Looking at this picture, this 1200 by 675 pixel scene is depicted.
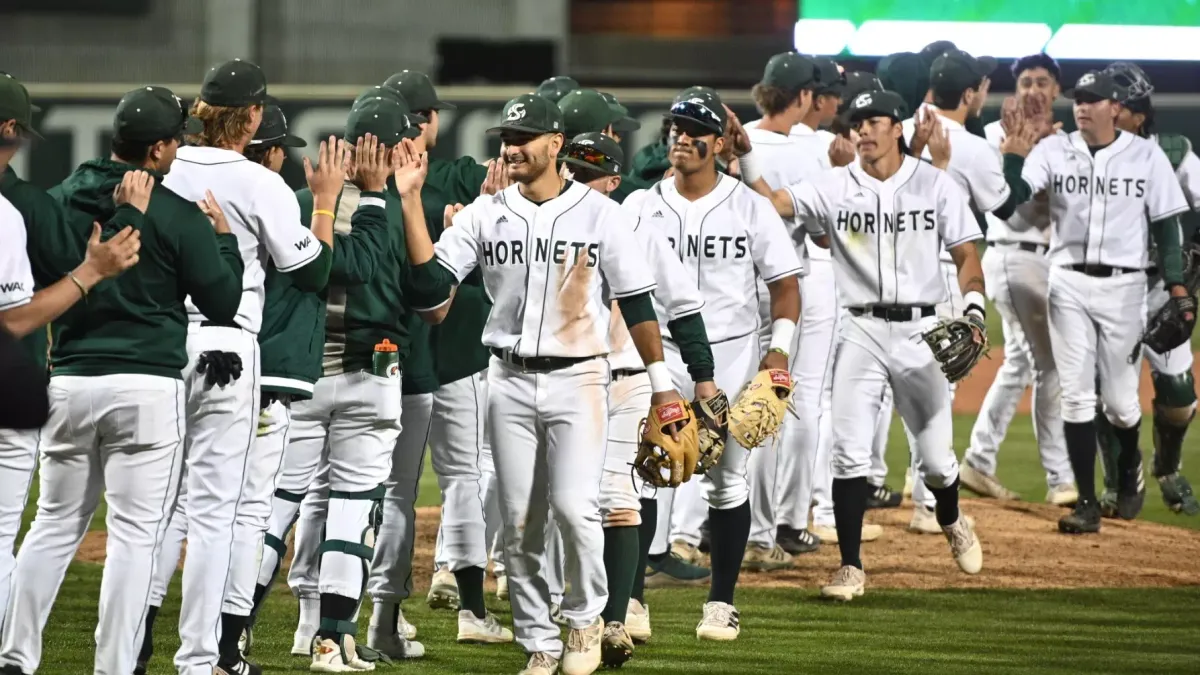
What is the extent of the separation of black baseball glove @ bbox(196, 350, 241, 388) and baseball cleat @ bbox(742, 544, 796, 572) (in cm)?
318

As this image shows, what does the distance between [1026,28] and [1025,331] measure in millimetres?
9992

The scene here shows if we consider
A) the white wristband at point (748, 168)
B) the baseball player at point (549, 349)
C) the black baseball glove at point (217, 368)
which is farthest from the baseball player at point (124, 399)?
the white wristband at point (748, 168)

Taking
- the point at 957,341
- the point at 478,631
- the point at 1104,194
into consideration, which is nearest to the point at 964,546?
the point at 957,341

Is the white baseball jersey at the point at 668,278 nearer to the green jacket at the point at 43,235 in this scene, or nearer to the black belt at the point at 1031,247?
the green jacket at the point at 43,235

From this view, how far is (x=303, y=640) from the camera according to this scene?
5277 mm

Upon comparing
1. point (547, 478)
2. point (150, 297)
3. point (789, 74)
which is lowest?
point (547, 478)

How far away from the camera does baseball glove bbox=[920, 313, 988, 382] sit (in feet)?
20.6

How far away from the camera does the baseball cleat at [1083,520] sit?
7.79 meters

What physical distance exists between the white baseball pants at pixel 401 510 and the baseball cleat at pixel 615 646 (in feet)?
2.18

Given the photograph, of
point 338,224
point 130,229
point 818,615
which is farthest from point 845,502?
point 130,229

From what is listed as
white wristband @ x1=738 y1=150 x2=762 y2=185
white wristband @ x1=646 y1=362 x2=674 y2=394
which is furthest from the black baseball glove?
white wristband @ x1=738 y1=150 x2=762 y2=185

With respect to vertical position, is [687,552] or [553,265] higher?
[553,265]

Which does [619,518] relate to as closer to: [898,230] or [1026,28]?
[898,230]

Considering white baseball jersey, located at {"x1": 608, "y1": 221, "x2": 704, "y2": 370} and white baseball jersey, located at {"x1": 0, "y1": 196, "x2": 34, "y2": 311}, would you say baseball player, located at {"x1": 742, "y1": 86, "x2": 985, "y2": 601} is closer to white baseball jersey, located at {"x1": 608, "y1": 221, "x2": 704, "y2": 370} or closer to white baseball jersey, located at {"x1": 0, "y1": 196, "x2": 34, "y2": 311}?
white baseball jersey, located at {"x1": 608, "y1": 221, "x2": 704, "y2": 370}
